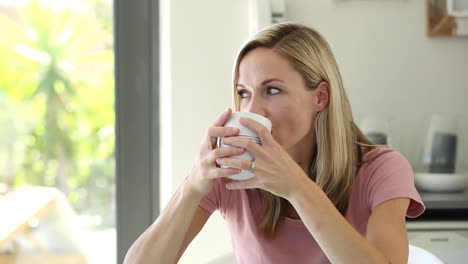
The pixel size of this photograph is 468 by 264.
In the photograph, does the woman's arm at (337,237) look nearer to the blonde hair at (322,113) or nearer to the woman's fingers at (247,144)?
the woman's fingers at (247,144)

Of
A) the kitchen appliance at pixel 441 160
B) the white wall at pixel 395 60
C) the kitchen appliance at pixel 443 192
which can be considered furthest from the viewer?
the white wall at pixel 395 60

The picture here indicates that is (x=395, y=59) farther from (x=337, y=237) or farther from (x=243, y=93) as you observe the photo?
(x=337, y=237)

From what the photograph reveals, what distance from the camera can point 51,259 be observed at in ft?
7.86

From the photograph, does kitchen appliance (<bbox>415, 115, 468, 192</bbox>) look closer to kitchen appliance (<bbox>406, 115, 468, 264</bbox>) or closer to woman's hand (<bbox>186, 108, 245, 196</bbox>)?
kitchen appliance (<bbox>406, 115, 468, 264</bbox>)

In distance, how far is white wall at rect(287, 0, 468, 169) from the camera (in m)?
2.62

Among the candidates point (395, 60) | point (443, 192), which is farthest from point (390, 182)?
point (395, 60)

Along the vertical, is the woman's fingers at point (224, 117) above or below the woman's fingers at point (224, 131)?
above

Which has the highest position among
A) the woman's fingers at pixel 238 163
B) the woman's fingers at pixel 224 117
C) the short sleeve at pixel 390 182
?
the woman's fingers at pixel 224 117

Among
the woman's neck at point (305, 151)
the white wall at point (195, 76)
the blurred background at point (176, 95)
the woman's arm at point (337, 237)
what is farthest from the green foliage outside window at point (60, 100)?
the woman's arm at point (337, 237)

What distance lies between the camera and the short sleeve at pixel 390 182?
4.07 ft

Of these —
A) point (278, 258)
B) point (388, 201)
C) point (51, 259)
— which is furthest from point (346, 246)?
point (51, 259)

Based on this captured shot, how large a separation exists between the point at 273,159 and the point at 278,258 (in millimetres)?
361

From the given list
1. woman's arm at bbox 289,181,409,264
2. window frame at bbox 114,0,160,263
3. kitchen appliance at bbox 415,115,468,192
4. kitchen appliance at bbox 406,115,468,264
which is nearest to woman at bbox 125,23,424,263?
woman's arm at bbox 289,181,409,264

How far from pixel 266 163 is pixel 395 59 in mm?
1722
